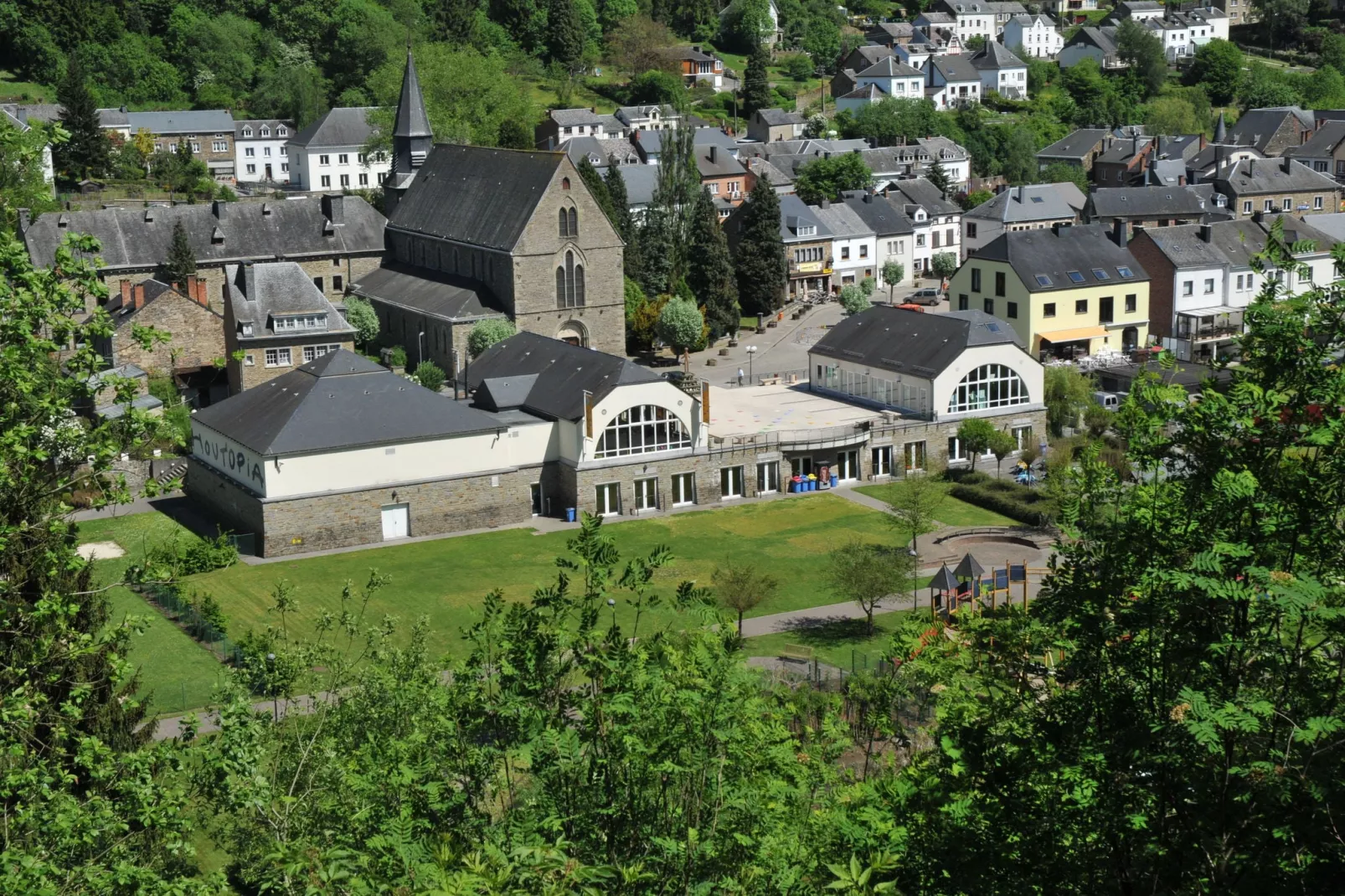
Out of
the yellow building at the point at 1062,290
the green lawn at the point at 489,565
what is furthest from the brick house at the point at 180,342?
the yellow building at the point at 1062,290

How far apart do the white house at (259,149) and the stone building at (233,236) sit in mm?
33747

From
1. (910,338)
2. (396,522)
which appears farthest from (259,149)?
(396,522)

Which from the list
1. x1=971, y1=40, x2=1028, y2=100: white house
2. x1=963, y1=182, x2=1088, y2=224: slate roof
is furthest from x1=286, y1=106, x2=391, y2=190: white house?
x1=971, y1=40, x2=1028, y2=100: white house

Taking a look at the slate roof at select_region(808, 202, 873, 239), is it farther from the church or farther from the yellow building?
the church

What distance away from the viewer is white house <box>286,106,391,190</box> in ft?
316

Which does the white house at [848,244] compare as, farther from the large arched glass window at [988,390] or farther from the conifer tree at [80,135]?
the conifer tree at [80,135]

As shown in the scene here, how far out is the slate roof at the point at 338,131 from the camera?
316 feet

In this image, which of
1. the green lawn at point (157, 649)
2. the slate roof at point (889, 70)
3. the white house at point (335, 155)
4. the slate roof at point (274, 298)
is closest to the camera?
the green lawn at point (157, 649)

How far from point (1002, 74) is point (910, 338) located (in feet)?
279

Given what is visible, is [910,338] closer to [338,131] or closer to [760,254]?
[760,254]

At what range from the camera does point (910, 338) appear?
50.6 meters

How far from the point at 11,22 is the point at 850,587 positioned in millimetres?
88280

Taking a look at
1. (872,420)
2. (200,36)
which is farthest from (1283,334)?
(200,36)

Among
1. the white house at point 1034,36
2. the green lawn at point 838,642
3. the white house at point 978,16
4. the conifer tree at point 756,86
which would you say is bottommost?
the green lawn at point 838,642
